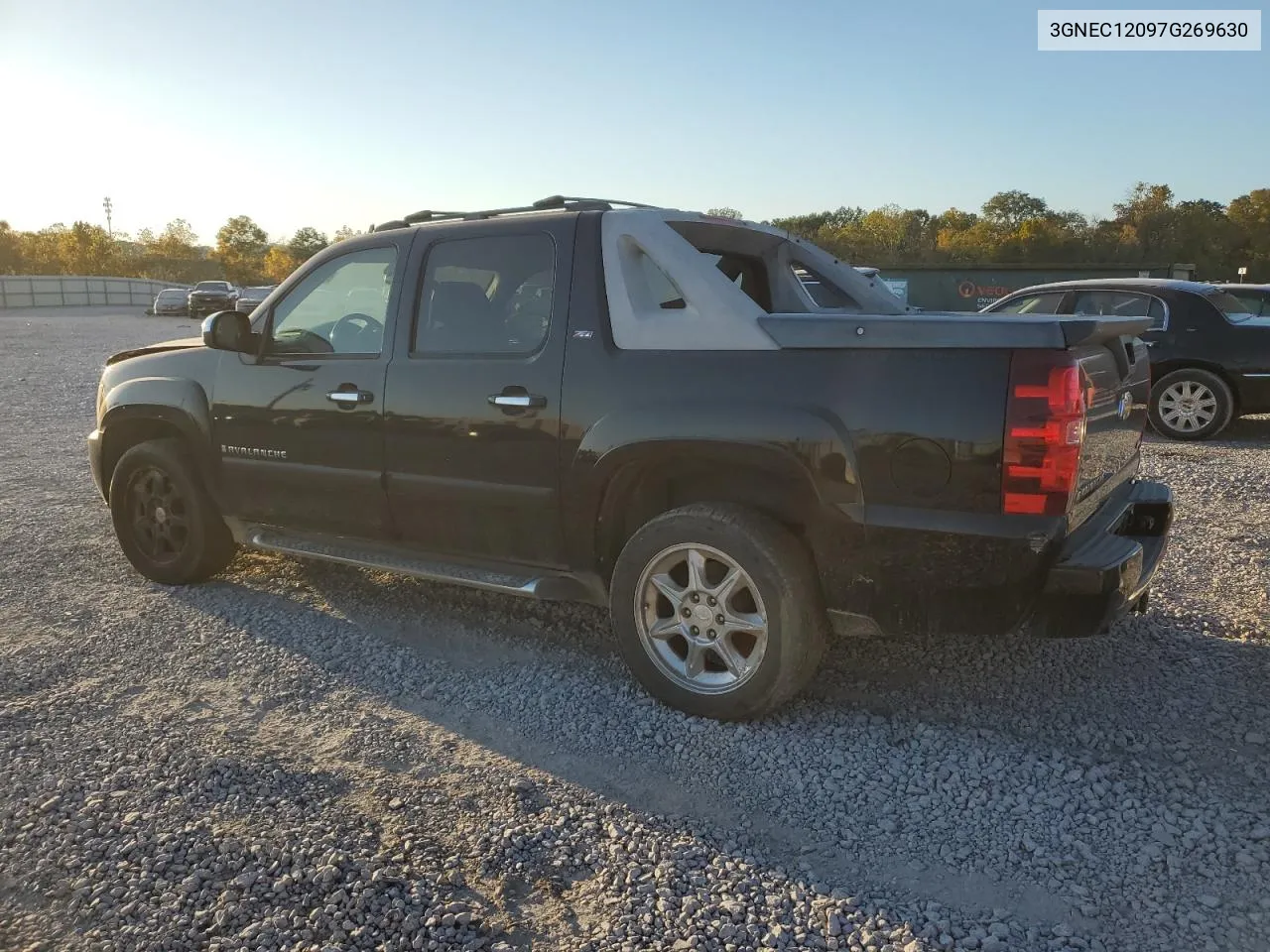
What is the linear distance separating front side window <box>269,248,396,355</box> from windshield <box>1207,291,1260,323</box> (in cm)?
841

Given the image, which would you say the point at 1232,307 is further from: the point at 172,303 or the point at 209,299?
the point at 172,303

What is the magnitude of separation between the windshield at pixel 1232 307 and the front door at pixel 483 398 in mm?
8070

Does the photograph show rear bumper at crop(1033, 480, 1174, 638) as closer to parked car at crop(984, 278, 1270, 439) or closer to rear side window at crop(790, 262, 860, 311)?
rear side window at crop(790, 262, 860, 311)

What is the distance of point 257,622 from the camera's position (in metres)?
4.71

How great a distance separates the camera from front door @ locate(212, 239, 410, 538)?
14.4 feet

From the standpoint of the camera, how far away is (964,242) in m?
62.4

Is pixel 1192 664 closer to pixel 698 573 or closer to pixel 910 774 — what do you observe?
pixel 910 774

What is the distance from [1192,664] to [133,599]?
16.8 feet

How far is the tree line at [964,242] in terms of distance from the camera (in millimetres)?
52656

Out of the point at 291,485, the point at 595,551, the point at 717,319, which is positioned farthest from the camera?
the point at 291,485

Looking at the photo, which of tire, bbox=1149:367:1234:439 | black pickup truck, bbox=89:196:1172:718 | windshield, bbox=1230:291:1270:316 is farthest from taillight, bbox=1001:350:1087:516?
windshield, bbox=1230:291:1270:316

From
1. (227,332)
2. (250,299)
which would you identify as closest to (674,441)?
(227,332)

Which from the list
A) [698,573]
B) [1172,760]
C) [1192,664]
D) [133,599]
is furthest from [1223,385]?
[133,599]

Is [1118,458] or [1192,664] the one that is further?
[1192,664]
